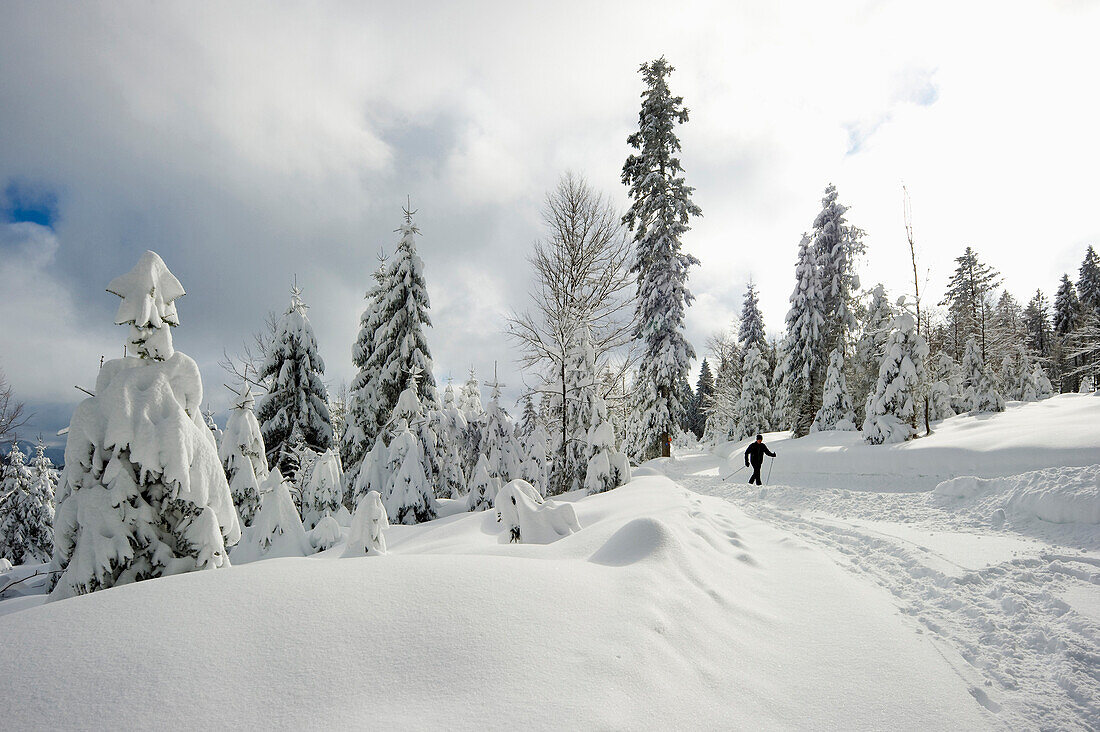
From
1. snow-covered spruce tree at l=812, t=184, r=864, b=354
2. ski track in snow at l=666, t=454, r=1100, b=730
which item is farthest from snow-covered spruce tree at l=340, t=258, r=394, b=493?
snow-covered spruce tree at l=812, t=184, r=864, b=354

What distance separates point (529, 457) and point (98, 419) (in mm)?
11488

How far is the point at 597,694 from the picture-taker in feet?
7.66

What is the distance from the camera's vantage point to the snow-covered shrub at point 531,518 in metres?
6.59

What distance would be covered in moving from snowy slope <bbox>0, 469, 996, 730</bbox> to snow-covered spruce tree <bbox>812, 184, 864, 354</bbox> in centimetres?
2450

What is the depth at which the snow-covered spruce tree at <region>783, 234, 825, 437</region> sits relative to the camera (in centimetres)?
2461

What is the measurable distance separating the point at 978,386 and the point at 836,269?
9.64 m

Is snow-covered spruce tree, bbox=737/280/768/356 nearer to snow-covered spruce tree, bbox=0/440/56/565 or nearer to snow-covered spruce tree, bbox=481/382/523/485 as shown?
snow-covered spruce tree, bbox=481/382/523/485

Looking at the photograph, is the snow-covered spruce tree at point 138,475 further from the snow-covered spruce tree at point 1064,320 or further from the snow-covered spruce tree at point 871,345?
the snow-covered spruce tree at point 1064,320

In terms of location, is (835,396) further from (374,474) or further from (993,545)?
(374,474)

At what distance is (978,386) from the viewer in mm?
23016

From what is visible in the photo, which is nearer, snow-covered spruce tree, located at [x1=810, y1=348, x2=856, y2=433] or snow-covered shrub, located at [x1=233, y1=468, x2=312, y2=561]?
snow-covered shrub, located at [x1=233, y1=468, x2=312, y2=561]

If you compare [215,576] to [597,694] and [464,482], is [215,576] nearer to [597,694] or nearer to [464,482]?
[597,694]

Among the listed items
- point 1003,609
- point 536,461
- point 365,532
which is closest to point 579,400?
point 536,461

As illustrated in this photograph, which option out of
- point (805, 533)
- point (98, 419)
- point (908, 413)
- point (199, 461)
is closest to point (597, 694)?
point (199, 461)
